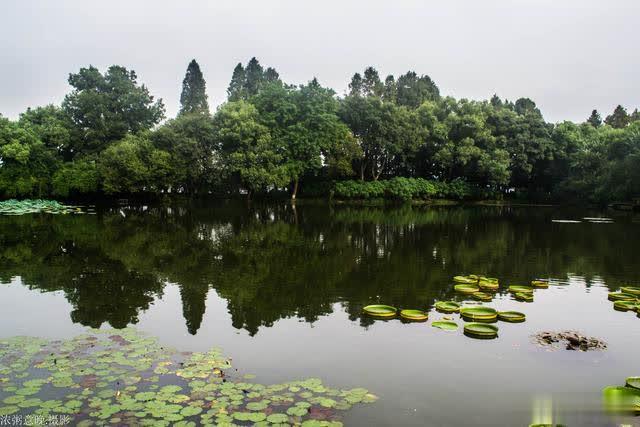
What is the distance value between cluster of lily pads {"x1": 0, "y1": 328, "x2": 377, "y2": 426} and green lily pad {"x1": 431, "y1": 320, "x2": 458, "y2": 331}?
3.07 meters

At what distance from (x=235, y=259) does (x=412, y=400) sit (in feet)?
32.6

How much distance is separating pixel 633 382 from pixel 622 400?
0.47 m

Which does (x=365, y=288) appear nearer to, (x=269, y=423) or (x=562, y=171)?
(x=269, y=423)

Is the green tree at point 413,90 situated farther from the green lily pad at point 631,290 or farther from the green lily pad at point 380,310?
the green lily pad at point 380,310

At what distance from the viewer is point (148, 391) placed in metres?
5.76

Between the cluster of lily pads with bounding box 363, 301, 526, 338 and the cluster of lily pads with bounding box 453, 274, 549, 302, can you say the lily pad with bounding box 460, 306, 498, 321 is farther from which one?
the cluster of lily pads with bounding box 453, 274, 549, 302

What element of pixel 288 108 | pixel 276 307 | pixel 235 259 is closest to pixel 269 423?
pixel 276 307

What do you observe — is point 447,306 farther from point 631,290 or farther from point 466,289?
point 631,290

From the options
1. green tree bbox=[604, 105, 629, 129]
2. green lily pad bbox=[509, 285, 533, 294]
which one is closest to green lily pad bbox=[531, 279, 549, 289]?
green lily pad bbox=[509, 285, 533, 294]

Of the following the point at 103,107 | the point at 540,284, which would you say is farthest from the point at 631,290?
the point at 103,107

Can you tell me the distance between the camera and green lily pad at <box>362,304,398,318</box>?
9.30m

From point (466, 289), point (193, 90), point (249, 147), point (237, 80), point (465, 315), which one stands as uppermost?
point (237, 80)

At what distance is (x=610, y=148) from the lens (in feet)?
138

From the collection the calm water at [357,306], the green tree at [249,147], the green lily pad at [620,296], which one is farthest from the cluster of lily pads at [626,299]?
the green tree at [249,147]
